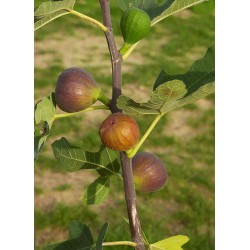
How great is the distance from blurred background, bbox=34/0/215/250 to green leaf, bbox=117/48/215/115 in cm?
152

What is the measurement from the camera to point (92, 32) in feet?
17.8

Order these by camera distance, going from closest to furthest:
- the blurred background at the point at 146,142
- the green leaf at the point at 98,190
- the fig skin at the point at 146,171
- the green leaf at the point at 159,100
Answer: the green leaf at the point at 159,100 → the fig skin at the point at 146,171 → the green leaf at the point at 98,190 → the blurred background at the point at 146,142

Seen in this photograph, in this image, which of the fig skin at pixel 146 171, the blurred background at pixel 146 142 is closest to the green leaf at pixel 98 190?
the fig skin at pixel 146 171

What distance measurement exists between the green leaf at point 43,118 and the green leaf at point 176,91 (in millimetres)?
107

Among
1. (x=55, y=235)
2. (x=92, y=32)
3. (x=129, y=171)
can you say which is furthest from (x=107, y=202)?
(x=92, y=32)

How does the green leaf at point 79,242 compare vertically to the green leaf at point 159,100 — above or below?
below

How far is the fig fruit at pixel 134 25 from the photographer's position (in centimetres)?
75

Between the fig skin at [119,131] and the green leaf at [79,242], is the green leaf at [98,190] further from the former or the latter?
the fig skin at [119,131]

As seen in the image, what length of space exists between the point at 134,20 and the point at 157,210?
7.34 ft

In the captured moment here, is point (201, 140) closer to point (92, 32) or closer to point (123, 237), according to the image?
point (123, 237)

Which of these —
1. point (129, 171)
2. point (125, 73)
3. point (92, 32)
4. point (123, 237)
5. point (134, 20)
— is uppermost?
point (92, 32)

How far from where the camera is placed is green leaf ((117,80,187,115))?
2.32 feet

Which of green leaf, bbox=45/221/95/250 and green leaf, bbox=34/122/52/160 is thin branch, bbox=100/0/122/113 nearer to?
green leaf, bbox=34/122/52/160

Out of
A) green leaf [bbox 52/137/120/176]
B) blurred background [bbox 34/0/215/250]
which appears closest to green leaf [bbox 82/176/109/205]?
green leaf [bbox 52/137/120/176]
